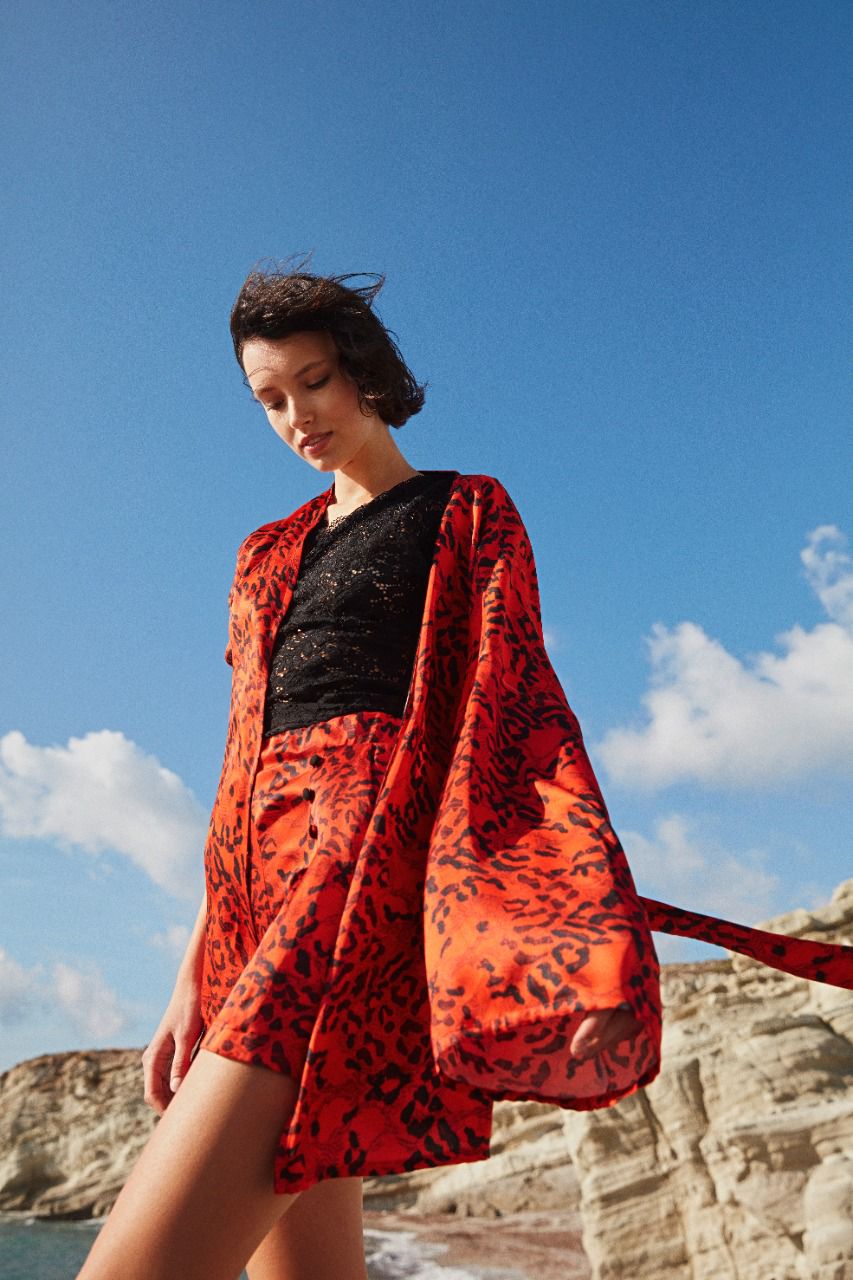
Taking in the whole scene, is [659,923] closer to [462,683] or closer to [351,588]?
[462,683]

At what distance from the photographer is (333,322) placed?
218 centimetres

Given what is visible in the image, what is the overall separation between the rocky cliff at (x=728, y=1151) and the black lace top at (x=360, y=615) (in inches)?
237

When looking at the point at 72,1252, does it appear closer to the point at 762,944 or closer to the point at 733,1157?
the point at 733,1157

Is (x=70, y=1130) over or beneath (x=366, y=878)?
over

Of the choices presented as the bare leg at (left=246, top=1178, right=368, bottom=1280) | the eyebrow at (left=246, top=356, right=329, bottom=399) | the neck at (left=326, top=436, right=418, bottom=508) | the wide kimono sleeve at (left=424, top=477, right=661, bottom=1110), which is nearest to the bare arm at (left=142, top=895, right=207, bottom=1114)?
the bare leg at (left=246, top=1178, right=368, bottom=1280)

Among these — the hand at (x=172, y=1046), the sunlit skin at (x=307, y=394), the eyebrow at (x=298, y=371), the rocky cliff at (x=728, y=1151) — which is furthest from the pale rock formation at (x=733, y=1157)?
the eyebrow at (x=298, y=371)

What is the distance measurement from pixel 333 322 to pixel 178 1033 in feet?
5.05

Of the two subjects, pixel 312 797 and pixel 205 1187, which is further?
pixel 312 797

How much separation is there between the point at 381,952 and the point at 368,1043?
14cm

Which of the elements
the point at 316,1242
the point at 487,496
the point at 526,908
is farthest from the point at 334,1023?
the point at 487,496

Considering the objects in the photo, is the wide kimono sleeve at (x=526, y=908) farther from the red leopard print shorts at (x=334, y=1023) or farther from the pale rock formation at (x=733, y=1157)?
the pale rock formation at (x=733, y=1157)

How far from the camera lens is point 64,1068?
17984 millimetres

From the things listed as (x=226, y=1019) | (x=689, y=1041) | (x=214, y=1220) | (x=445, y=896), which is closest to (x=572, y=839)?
(x=445, y=896)

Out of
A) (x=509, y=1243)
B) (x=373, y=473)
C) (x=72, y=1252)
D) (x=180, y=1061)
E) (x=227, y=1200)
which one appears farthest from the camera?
(x=72, y=1252)
